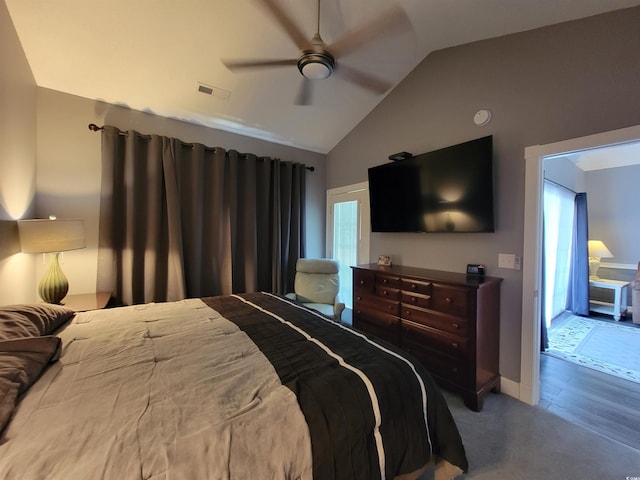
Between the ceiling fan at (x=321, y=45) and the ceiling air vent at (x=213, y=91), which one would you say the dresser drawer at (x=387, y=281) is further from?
the ceiling air vent at (x=213, y=91)

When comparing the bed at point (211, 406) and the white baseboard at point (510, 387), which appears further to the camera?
the white baseboard at point (510, 387)

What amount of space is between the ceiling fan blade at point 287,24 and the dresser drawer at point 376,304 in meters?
2.46

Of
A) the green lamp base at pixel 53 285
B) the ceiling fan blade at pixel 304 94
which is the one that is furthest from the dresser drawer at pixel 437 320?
the green lamp base at pixel 53 285

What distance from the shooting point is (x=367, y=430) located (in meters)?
1.05

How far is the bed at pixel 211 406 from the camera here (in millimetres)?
785

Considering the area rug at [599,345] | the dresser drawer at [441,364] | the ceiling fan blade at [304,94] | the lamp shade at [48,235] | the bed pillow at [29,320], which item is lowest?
the area rug at [599,345]

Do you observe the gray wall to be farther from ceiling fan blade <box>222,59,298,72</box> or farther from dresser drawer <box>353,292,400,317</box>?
ceiling fan blade <box>222,59,298,72</box>

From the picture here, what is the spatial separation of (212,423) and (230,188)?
9.47 feet

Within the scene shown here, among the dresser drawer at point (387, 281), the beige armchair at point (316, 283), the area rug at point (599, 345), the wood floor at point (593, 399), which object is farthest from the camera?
the beige armchair at point (316, 283)

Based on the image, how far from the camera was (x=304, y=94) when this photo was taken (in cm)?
302

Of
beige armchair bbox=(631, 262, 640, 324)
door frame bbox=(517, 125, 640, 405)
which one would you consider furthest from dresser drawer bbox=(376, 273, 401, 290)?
beige armchair bbox=(631, 262, 640, 324)

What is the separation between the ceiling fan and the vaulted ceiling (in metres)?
0.05

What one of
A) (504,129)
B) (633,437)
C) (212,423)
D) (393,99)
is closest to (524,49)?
(504,129)

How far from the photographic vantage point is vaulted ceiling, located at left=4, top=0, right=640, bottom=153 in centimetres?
199
